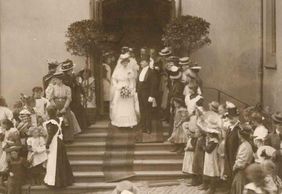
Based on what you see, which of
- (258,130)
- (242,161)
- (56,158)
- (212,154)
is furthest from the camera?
(56,158)

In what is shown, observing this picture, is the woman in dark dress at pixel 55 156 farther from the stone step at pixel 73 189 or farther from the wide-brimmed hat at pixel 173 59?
the wide-brimmed hat at pixel 173 59

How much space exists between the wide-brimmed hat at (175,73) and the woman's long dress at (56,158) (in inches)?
110

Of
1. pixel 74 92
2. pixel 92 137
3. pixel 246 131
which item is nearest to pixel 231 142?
pixel 246 131

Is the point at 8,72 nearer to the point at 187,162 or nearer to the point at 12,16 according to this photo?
the point at 12,16

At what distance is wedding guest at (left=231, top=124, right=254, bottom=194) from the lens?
1350cm

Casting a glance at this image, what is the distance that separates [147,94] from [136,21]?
2.90m

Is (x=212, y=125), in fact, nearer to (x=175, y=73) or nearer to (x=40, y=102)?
(x=175, y=73)

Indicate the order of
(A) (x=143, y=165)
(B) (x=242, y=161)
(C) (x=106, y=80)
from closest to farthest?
(B) (x=242, y=161) → (A) (x=143, y=165) → (C) (x=106, y=80)

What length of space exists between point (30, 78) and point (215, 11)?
4367mm

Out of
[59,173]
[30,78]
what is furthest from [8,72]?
[59,173]

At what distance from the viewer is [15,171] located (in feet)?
49.8

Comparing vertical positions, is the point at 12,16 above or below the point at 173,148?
above

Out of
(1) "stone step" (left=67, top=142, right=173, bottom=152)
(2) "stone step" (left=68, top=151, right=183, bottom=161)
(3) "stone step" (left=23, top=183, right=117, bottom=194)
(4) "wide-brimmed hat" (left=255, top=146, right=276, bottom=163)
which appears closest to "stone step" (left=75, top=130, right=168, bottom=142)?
(1) "stone step" (left=67, top=142, right=173, bottom=152)

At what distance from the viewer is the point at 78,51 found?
18453 millimetres
